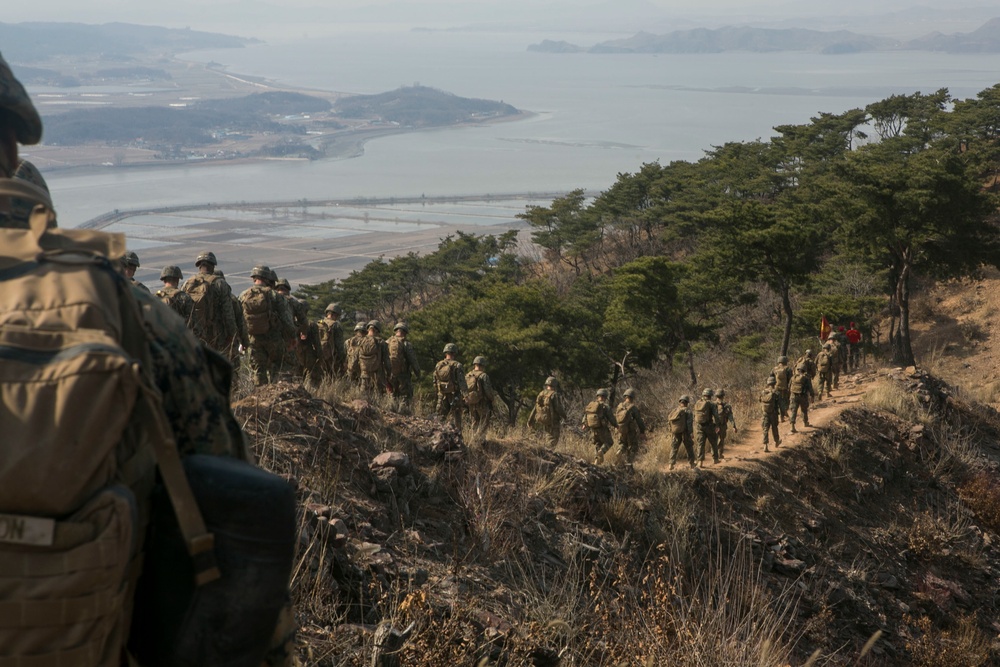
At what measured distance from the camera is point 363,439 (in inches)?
287

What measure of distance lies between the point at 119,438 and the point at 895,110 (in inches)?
2044

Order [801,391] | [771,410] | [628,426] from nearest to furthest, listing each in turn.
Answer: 1. [628,426]
2. [771,410]
3. [801,391]

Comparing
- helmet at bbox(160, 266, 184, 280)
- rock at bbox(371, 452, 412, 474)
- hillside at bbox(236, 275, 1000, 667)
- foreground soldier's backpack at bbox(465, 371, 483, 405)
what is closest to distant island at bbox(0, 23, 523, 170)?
foreground soldier's backpack at bbox(465, 371, 483, 405)

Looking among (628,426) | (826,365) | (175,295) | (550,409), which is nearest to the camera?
(175,295)

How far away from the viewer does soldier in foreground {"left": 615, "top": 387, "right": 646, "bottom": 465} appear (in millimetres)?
A: 12492

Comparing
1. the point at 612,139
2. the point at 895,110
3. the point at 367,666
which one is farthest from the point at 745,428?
the point at 612,139

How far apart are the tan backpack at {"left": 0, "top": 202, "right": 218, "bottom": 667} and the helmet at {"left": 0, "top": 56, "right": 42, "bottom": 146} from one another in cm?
47

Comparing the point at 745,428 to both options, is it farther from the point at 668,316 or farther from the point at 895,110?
the point at 895,110

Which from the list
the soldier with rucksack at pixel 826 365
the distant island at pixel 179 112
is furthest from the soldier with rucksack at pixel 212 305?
the distant island at pixel 179 112

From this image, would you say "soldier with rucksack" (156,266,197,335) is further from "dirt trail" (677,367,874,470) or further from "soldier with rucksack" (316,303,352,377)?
"dirt trail" (677,367,874,470)

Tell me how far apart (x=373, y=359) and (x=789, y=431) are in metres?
6.34

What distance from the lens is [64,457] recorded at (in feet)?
4.11

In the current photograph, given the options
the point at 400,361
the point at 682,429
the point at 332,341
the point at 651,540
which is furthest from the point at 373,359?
the point at 651,540

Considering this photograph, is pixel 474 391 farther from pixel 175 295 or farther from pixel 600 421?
pixel 175 295
